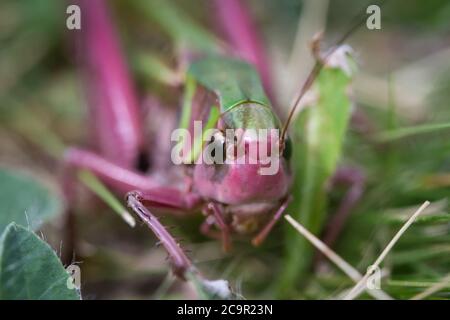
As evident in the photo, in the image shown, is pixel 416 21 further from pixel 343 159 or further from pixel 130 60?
pixel 130 60

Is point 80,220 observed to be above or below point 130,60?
below

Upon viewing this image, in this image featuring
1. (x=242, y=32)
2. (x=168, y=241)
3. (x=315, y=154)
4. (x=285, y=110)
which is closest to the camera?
(x=168, y=241)

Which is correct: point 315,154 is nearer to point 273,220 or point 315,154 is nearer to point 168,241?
point 273,220

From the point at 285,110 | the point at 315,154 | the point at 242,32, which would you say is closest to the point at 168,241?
the point at 315,154

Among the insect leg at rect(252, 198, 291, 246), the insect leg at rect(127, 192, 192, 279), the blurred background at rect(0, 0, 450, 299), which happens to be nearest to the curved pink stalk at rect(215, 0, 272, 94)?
the blurred background at rect(0, 0, 450, 299)

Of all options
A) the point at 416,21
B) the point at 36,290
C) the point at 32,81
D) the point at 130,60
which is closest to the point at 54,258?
the point at 36,290

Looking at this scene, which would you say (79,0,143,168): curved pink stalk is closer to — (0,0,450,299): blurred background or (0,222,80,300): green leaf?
(0,0,450,299): blurred background
